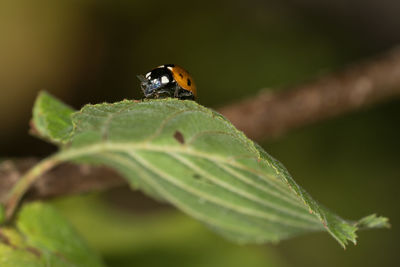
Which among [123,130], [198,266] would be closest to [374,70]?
[198,266]

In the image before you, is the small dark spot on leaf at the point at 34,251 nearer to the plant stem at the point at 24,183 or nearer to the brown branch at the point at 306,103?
the plant stem at the point at 24,183

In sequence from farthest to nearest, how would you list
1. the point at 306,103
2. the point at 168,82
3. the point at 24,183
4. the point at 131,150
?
the point at 306,103 → the point at 168,82 → the point at 24,183 → the point at 131,150

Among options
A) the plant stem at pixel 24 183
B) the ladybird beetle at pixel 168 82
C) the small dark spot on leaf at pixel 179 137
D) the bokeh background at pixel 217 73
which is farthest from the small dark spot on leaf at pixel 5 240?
the bokeh background at pixel 217 73

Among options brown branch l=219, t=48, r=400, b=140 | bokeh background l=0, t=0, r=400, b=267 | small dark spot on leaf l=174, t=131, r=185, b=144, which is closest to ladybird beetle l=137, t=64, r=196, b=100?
small dark spot on leaf l=174, t=131, r=185, b=144

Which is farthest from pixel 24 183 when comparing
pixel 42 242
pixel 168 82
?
pixel 168 82

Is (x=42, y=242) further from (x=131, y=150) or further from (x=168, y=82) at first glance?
(x=168, y=82)
